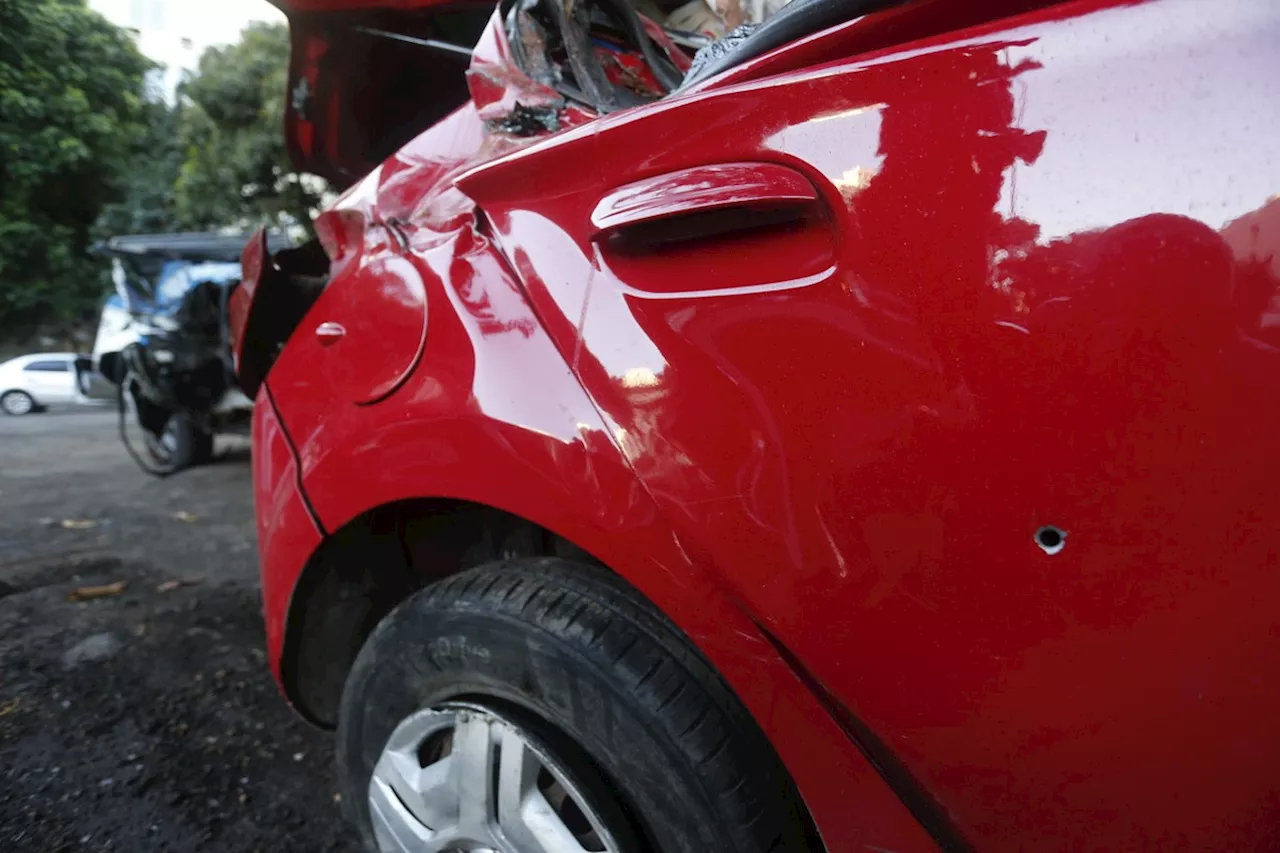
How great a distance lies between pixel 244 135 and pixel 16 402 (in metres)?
8.96

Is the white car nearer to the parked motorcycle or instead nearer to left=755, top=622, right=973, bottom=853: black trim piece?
the parked motorcycle

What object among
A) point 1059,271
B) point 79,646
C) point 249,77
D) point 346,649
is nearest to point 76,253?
point 249,77

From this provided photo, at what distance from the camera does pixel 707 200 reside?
89 cm

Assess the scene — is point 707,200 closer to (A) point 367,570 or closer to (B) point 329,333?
(B) point 329,333

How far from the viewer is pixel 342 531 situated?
1.42 metres

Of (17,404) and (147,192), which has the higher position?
(147,192)

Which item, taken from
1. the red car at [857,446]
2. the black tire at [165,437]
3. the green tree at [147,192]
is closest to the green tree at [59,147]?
the green tree at [147,192]

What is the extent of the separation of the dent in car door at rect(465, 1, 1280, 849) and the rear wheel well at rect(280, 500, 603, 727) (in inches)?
24.0

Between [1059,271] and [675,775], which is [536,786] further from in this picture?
[1059,271]

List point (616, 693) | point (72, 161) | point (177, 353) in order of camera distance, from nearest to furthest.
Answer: point (616, 693) → point (177, 353) → point (72, 161)

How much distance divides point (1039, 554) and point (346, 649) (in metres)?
1.43

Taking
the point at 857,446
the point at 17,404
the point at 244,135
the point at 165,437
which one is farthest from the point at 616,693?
the point at 17,404

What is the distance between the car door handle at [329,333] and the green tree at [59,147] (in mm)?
19793

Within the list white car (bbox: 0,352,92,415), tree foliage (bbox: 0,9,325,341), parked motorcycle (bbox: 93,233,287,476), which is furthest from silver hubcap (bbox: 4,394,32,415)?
parked motorcycle (bbox: 93,233,287,476)
